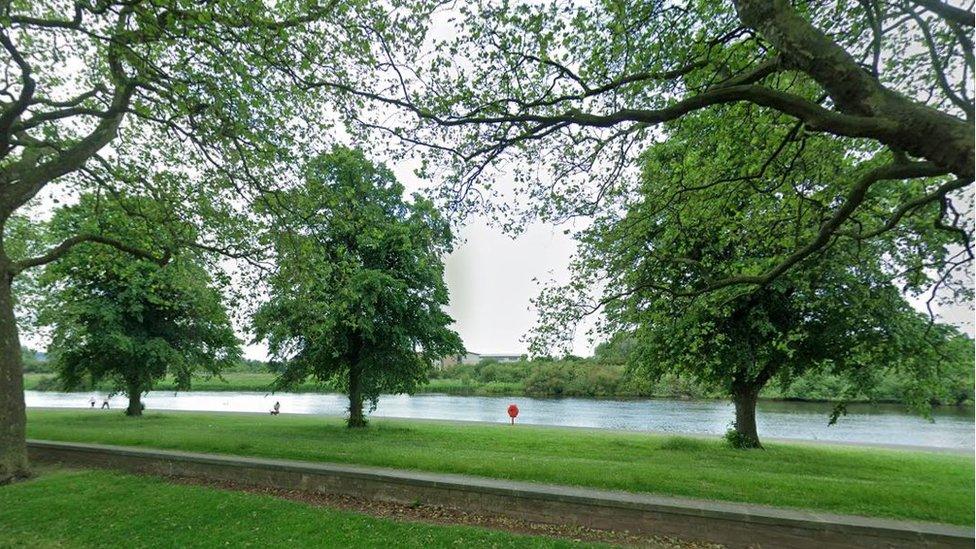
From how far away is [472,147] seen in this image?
7.50 m

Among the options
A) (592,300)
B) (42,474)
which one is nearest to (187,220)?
(42,474)

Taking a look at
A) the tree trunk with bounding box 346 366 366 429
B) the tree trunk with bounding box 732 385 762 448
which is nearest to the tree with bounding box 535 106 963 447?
the tree trunk with bounding box 732 385 762 448

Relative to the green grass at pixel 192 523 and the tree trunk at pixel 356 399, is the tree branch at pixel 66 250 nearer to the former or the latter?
the green grass at pixel 192 523

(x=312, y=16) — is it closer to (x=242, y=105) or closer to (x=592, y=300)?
(x=242, y=105)

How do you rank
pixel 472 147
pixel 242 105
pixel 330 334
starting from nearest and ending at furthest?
1. pixel 472 147
2. pixel 242 105
3. pixel 330 334

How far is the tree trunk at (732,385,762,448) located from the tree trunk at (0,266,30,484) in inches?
616

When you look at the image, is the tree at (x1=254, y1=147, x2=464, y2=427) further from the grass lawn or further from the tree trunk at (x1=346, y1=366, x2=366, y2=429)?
the grass lawn

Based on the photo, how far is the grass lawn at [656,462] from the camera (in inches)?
296

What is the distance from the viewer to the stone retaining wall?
19.5 ft

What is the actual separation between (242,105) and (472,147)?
389 centimetres

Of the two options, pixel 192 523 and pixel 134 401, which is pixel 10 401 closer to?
pixel 192 523

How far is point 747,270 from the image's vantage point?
9.97m

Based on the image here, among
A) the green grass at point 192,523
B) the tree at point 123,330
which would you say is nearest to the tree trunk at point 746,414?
the green grass at point 192,523

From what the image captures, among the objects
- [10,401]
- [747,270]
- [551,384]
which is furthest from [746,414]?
[551,384]
